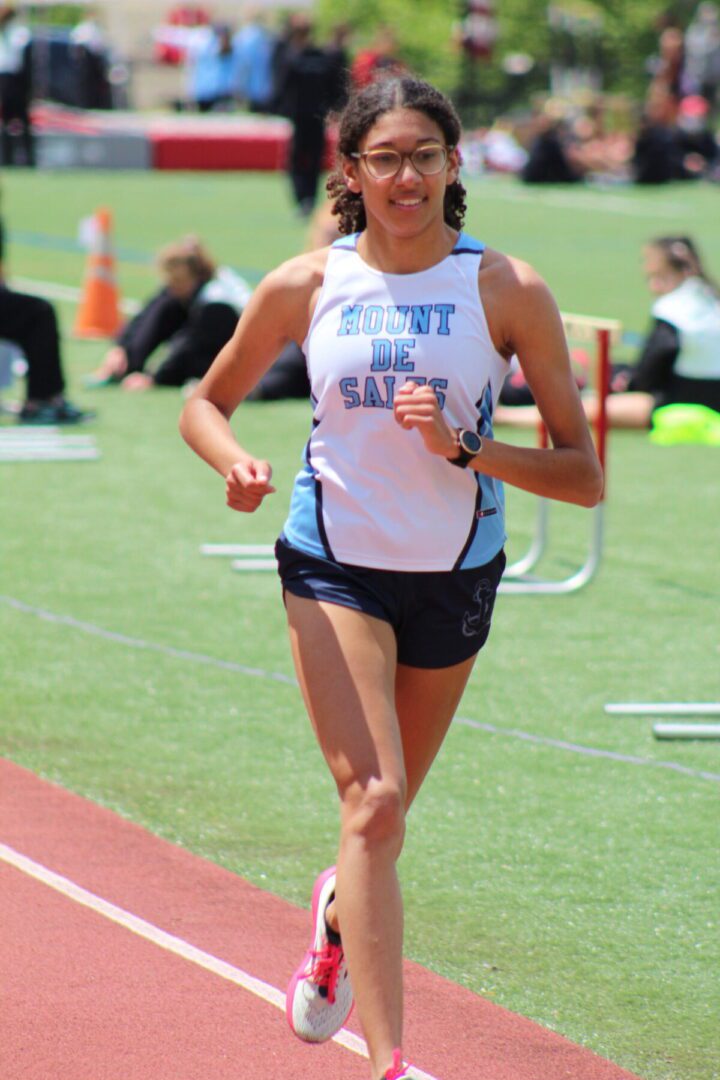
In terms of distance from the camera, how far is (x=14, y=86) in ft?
95.4

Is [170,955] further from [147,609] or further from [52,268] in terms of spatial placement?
[52,268]

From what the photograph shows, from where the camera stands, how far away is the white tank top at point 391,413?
3621 millimetres

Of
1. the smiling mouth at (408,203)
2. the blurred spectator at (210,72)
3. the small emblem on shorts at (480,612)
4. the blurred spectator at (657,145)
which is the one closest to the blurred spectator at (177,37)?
the blurred spectator at (210,72)

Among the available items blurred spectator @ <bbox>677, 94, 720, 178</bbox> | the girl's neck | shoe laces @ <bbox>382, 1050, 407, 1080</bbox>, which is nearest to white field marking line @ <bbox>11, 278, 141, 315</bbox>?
the girl's neck

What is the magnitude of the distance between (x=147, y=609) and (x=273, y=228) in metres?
16.8

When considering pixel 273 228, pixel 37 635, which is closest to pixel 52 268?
pixel 273 228

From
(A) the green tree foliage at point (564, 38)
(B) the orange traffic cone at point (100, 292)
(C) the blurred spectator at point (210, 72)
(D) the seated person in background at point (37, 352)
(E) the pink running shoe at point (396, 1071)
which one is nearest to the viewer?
(E) the pink running shoe at point (396, 1071)

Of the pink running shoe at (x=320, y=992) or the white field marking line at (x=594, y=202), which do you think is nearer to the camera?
the pink running shoe at (x=320, y=992)

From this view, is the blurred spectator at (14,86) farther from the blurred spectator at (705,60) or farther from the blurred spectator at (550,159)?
the blurred spectator at (705,60)

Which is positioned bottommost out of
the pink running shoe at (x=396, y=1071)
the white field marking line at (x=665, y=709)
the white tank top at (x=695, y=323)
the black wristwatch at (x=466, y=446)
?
the white tank top at (x=695, y=323)

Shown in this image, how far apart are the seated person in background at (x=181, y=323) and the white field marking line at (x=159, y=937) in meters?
7.92

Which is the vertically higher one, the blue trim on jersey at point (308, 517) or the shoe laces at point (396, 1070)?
the blue trim on jersey at point (308, 517)

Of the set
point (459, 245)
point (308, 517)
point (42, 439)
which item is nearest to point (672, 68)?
point (42, 439)

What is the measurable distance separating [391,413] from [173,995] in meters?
1.49
